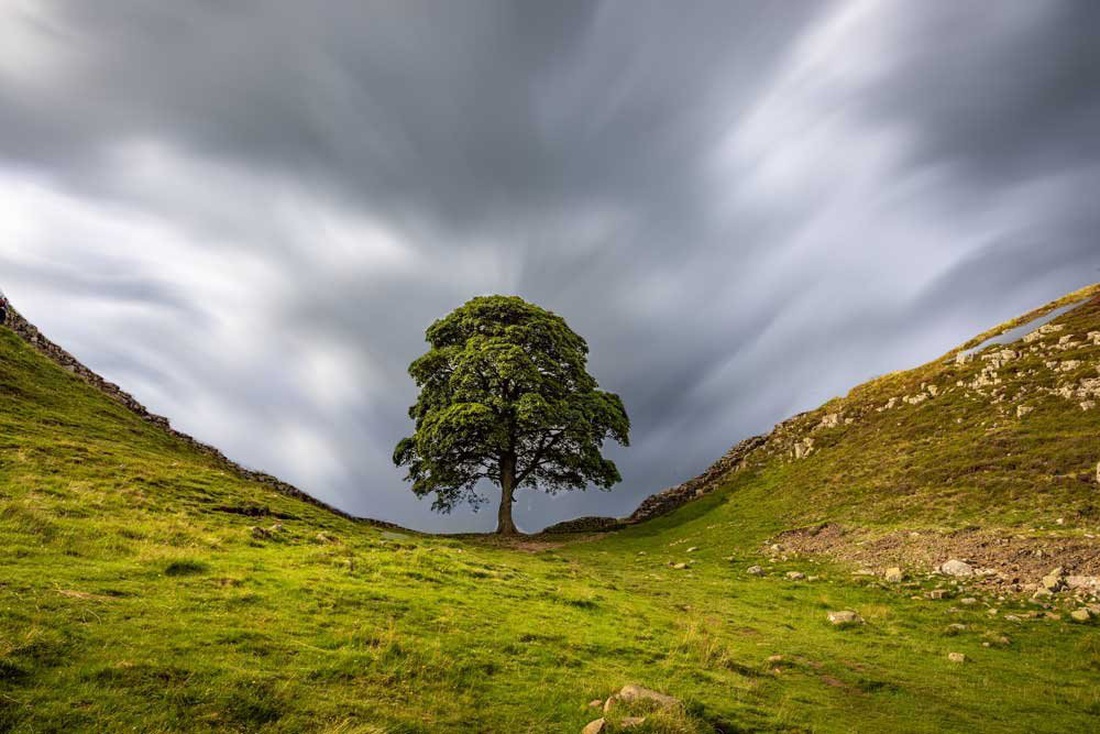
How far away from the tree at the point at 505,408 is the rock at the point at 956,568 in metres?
26.7

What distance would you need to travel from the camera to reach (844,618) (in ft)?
54.4

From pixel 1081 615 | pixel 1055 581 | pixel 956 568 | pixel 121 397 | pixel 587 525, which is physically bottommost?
pixel 1081 615

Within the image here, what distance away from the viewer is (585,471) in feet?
154

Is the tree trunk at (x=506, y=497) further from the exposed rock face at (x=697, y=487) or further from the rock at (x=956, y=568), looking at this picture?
the rock at (x=956, y=568)

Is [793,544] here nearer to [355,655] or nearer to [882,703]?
[882,703]

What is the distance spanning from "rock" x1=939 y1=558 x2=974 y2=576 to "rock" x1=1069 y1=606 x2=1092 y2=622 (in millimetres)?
3907

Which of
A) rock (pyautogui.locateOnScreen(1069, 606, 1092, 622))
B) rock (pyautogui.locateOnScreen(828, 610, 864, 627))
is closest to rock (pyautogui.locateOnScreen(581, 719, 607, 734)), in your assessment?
rock (pyautogui.locateOnScreen(828, 610, 864, 627))

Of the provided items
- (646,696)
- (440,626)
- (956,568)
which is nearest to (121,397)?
(440,626)

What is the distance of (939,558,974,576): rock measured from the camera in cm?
1922

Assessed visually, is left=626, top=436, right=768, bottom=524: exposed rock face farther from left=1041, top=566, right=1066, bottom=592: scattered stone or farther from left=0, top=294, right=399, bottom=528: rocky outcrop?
left=1041, top=566, right=1066, bottom=592: scattered stone

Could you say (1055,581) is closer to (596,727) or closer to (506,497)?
(596,727)

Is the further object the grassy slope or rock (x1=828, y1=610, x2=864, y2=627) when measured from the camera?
rock (x1=828, y1=610, x2=864, y2=627)

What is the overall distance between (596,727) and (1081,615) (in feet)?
51.6

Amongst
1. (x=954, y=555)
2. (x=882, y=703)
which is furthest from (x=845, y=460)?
(x=882, y=703)
